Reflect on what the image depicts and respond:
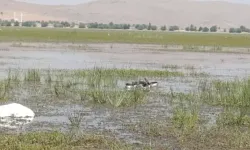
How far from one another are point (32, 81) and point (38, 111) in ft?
25.3

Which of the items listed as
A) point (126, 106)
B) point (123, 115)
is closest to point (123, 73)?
point (126, 106)

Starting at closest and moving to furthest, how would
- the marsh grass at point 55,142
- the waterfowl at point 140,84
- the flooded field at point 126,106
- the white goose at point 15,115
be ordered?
the marsh grass at point 55,142 → the flooded field at point 126,106 → the white goose at point 15,115 → the waterfowl at point 140,84

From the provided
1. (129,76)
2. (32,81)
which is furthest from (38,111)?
(129,76)

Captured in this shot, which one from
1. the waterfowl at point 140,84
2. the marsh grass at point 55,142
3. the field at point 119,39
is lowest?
the field at point 119,39

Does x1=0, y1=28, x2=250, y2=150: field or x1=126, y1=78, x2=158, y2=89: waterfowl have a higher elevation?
x1=126, y1=78, x2=158, y2=89: waterfowl

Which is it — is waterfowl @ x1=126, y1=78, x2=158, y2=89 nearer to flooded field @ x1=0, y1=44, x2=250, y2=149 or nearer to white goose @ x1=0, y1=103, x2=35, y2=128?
flooded field @ x1=0, y1=44, x2=250, y2=149

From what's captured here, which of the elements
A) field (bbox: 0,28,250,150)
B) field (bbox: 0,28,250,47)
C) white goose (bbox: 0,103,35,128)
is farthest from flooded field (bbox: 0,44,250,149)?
field (bbox: 0,28,250,47)

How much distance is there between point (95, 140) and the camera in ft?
41.2

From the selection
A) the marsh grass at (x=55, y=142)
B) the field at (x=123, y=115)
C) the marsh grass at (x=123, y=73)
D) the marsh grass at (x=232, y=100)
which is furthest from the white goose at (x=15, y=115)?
the marsh grass at (x=123, y=73)

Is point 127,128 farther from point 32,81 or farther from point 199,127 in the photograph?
point 32,81

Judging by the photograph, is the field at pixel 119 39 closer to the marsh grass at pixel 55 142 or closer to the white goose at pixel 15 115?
the white goose at pixel 15 115

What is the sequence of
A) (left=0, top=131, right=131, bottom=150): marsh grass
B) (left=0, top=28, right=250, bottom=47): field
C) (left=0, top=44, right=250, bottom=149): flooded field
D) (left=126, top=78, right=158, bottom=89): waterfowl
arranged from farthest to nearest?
(left=0, top=28, right=250, bottom=47): field → (left=126, top=78, right=158, bottom=89): waterfowl → (left=0, top=44, right=250, bottom=149): flooded field → (left=0, top=131, right=131, bottom=150): marsh grass

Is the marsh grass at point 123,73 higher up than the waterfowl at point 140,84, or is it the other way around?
the waterfowl at point 140,84

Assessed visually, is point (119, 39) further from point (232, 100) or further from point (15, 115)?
point (15, 115)
